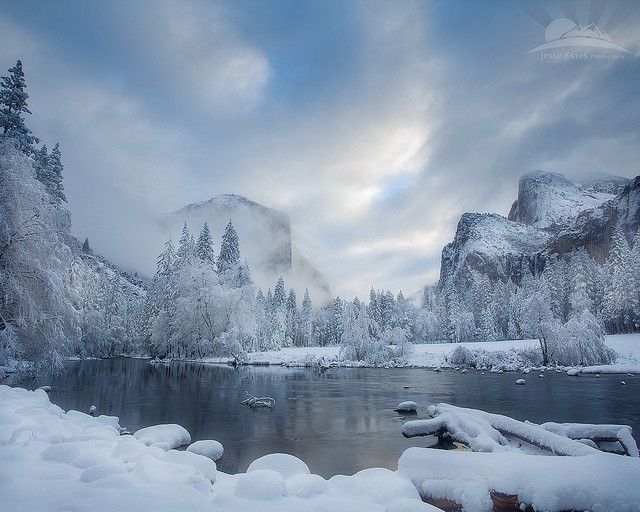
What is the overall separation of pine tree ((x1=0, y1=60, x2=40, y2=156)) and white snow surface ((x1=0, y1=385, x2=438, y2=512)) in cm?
2275

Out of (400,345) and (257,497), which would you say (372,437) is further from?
(400,345)

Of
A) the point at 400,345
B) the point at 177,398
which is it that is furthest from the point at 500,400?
the point at 400,345

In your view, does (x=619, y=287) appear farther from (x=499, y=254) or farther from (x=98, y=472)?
(x=499, y=254)

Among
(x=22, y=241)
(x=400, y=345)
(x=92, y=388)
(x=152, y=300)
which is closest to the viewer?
(x=22, y=241)

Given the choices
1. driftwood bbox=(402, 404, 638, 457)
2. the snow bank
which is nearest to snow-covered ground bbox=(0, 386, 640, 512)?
the snow bank

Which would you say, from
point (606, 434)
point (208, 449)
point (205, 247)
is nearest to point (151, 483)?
point (208, 449)

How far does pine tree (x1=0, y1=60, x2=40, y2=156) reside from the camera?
23297 millimetres

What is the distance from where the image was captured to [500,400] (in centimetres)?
2050

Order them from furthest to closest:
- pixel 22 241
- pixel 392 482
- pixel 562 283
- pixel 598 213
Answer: pixel 598 213 → pixel 562 283 → pixel 22 241 → pixel 392 482

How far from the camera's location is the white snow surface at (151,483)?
467 centimetres

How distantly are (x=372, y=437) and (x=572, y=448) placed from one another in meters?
6.60

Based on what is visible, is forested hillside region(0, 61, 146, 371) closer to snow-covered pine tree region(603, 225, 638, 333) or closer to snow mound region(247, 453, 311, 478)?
snow mound region(247, 453, 311, 478)

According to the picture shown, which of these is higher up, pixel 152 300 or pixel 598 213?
pixel 598 213

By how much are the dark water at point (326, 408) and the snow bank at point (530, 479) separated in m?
3.05
